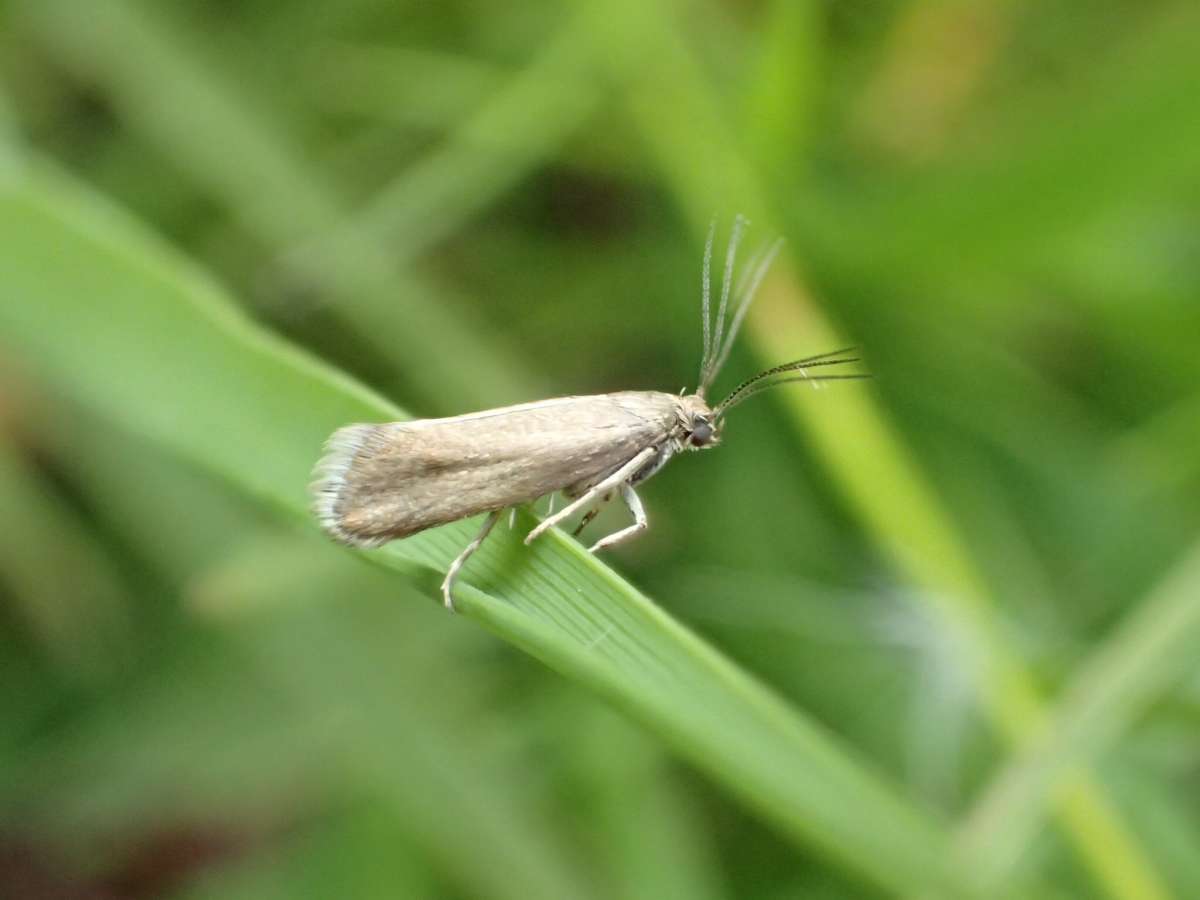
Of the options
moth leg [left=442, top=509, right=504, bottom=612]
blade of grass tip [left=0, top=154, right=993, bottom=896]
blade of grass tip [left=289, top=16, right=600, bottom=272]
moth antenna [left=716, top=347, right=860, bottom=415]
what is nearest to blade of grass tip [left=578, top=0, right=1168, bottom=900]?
blade of grass tip [left=289, top=16, right=600, bottom=272]

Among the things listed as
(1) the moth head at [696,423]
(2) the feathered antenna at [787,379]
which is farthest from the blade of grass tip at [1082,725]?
(1) the moth head at [696,423]

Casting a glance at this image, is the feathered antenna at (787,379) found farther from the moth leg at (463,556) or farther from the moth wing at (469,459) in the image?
the moth leg at (463,556)

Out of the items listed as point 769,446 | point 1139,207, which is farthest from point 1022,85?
point 769,446

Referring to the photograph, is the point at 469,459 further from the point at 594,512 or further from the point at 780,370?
the point at 780,370

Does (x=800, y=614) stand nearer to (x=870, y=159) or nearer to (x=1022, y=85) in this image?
(x=870, y=159)

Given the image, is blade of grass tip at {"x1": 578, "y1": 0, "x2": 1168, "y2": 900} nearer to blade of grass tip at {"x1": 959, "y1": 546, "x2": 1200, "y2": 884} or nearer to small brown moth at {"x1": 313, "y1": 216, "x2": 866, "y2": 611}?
blade of grass tip at {"x1": 959, "y1": 546, "x2": 1200, "y2": 884}
